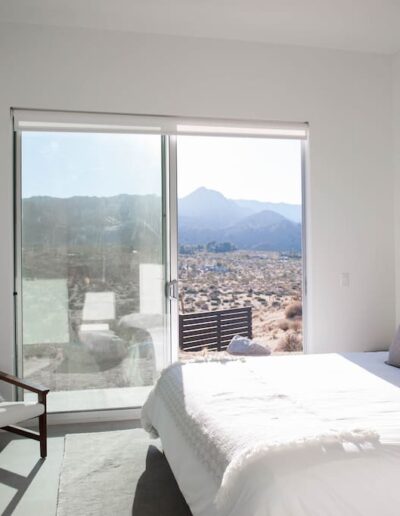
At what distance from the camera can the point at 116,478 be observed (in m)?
3.05

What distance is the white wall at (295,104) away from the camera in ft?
13.1

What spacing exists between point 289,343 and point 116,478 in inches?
111

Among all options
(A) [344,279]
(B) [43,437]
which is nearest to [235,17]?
(A) [344,279]

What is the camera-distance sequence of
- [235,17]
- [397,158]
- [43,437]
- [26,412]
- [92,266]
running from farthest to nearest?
[397,158], [92,266], [235,17], [43,437], [26,412]

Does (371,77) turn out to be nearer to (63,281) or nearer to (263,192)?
(263,192)

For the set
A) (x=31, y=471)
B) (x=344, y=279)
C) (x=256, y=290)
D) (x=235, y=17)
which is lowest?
(x=31, y=471)

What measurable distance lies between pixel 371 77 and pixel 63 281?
9.94 feet

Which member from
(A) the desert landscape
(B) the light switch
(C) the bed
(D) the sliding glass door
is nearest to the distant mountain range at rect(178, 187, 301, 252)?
(A) the desert landscape

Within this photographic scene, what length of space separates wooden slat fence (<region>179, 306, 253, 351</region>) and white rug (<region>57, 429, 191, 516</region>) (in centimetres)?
142

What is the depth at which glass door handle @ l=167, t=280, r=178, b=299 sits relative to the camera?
4.27 meters

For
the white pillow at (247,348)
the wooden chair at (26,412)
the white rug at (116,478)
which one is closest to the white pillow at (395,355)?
the white pillow at (247,348)

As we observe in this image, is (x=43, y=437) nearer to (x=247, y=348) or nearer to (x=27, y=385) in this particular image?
(x=27, y=385)

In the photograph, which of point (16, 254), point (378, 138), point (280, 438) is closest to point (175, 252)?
point (16, 254)

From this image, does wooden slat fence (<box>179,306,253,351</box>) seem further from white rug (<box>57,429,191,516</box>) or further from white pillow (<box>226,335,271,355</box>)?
white rug (<box>57,429,191,516</box>)
